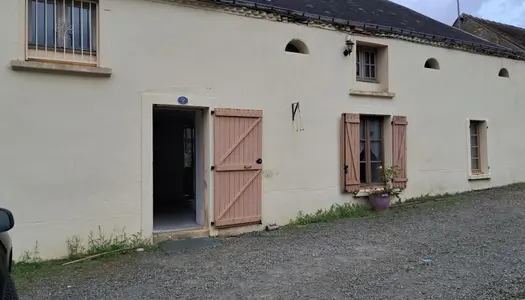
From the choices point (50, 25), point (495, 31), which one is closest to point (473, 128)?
point (495, 31)

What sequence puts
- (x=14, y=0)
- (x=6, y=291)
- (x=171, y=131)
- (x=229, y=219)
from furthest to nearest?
(x=171, y=131)
(x=229, y=219)
(x=14, y=0)
(x=6, y=291)

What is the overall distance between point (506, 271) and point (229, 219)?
13.4ft

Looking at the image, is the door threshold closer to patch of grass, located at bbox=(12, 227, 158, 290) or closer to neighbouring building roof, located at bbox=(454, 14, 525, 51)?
patch of grass, located at bbox=(12, 227, 158, 290)

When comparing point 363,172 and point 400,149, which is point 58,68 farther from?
point 400,149

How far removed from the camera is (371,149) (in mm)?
8844

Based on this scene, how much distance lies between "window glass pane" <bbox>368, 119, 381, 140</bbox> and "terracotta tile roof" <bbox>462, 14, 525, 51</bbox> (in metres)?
8.09

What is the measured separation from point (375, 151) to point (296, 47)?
10.1 feet

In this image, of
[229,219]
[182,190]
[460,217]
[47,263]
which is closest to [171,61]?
[229,219]

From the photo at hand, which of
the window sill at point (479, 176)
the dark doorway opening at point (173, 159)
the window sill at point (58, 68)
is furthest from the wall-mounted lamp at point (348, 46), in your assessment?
the window sill at point (479, 176)

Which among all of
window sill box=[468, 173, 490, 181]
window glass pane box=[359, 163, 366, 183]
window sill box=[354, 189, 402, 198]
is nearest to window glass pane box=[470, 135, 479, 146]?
window sill box=[468, 173, 490, 181]

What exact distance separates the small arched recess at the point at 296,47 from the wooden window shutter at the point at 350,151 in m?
1.61

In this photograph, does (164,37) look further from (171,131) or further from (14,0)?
(171,131)

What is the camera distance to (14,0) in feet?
17.1

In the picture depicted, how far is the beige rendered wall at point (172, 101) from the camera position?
524cm
